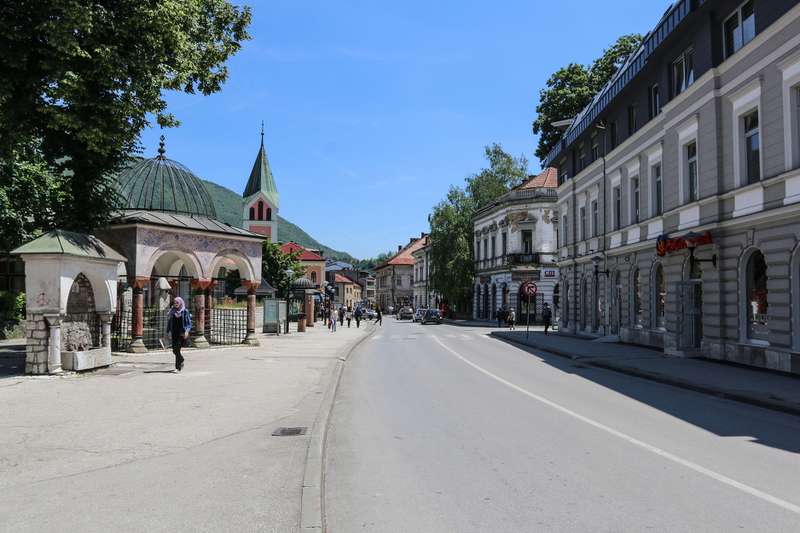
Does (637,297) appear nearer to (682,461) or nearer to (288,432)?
(682,461)

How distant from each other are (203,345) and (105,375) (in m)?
7.94

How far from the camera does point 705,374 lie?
1388 centimetres

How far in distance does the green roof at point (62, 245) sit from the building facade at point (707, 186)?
53.5ft

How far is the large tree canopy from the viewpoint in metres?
62.1

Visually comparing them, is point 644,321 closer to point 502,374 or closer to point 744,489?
point 502,374

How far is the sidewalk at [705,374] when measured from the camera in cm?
1044

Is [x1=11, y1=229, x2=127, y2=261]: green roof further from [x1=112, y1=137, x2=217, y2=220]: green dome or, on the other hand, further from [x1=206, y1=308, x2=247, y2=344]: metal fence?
[x1=206, y1=308, x2=247, y2=344]: metal fence

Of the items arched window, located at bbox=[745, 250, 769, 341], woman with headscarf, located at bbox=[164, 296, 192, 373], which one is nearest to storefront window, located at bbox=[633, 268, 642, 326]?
arched window, located at bbox=[745, 250, 769, 341]

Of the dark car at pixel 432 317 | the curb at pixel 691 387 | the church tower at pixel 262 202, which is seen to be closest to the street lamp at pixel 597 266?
the curb at pixel 691 387

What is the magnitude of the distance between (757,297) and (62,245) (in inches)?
676

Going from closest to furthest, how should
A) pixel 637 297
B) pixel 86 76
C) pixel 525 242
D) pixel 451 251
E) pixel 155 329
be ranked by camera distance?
pixel 86 76, pixel 155 329, pixel 637 297, pixel 525 242, pixel 451 251

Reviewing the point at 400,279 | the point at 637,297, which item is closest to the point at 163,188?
the point at 637,297

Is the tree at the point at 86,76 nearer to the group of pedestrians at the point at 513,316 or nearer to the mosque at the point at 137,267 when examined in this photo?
the mosque at the point at 137,267

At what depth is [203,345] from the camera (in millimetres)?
20531
